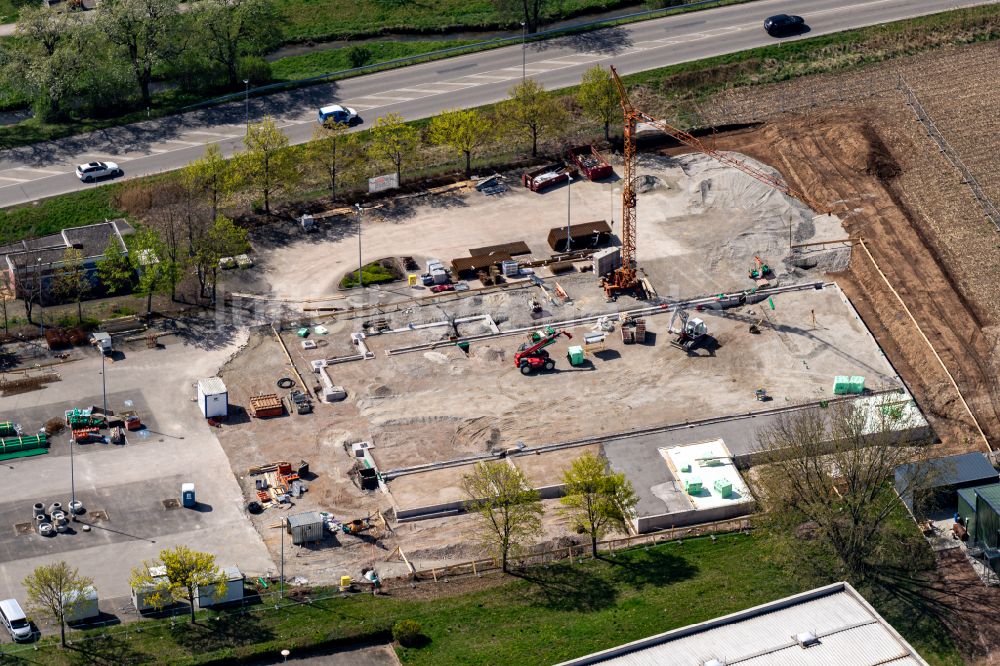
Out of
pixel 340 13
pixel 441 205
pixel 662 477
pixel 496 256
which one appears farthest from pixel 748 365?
pixel 340 13

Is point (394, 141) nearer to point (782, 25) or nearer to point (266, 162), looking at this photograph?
point (266, 162)

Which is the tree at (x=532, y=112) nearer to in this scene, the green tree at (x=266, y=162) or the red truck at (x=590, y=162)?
the red truck at (x=590, y=162)

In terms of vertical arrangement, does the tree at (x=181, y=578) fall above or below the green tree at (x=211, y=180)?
below

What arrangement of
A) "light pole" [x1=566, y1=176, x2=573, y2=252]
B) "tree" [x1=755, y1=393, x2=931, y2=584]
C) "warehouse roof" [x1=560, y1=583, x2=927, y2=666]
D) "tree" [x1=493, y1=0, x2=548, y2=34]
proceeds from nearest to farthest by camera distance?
→ 1. "warehouse roof" [x1=560, y1=583, x2=927, y2=666]
2. "tree" [x1=755, y1=393, x2=931, y2=584]
3. "light pole" [x1=566, y1=176, x2=573, y2=252]
4. "tree" [x1=493, y1=0, x2=548, y2=34]

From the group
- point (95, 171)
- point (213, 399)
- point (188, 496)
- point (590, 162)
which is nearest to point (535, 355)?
point (213, 399)

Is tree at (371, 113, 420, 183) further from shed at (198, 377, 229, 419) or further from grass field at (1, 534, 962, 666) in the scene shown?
grass field at (1, 534, 962, 666)

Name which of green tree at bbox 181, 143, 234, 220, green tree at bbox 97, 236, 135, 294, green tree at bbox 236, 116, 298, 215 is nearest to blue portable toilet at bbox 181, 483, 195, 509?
green tree at bbox 97, 236, 135, 294

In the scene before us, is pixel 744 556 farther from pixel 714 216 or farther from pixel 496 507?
pixel 714 216

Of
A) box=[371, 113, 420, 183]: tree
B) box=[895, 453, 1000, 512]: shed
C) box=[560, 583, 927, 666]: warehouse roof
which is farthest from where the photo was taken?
box=[371, 113, 420, 183]: tree

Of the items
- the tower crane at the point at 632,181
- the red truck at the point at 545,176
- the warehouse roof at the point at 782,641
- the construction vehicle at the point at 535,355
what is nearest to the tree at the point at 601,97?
the tower crane at the point at 632,181
